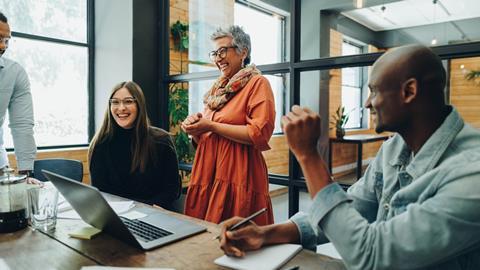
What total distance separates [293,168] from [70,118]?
2.47 m

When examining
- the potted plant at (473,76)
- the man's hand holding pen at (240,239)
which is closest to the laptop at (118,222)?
the man's hand holding pen at (240,239)

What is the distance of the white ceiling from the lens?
7.05 ft

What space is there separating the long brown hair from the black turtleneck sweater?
0.08 feet

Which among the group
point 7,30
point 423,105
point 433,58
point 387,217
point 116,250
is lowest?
point 116,250

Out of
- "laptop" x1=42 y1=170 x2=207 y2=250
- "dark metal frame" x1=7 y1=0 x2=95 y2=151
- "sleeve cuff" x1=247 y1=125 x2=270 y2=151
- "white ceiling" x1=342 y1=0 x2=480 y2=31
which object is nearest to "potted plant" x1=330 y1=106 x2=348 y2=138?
"white ceiling" x1=342 y1=0 x2=480 y2=31

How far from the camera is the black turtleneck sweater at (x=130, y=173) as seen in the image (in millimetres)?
2057

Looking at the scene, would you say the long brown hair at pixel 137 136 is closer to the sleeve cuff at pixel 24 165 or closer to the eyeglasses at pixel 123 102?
the eyeglasses at pixel 123 102

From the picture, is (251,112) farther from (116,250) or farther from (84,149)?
Result: (84,149)

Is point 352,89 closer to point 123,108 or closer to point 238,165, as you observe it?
point 238,165

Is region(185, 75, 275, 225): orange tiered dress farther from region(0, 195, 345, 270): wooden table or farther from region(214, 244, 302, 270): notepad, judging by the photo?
region(214, 244, 302, 270): notepad

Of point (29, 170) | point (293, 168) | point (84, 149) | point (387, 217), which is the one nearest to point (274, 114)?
point (293, 168)

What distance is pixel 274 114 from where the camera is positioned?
6.44 feet

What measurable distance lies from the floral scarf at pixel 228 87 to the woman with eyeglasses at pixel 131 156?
369 millimetres

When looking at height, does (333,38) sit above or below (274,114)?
above
